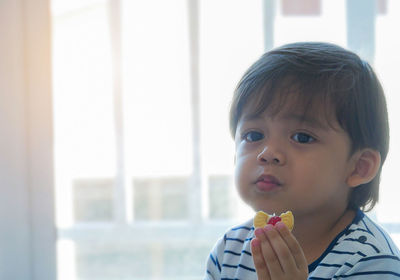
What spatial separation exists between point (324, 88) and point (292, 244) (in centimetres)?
26

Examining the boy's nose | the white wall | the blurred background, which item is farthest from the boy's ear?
the white wall

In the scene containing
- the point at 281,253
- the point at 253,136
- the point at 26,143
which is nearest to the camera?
the point at 281,253

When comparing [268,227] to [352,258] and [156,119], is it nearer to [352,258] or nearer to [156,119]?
[352,258]

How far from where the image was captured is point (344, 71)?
2.91 feet

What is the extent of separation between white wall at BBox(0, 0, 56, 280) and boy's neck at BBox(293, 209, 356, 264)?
0.71m

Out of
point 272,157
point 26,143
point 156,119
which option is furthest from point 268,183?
point 26,143

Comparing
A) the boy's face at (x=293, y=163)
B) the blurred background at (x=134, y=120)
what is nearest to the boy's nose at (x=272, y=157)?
the boy's face at (x=293, y=163)

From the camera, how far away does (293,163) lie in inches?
33.8

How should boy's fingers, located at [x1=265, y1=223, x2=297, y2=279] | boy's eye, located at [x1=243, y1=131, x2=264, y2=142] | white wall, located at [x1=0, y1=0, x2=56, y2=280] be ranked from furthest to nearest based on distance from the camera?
white wall, located at [x1=0, y1=0, x2=56, y2=280] → boy's eye, located at [x1=243, y1=131, x2=264, y2=142] → boy's fingers, located at [x1=265, y1=223, x2=297, y2=279]

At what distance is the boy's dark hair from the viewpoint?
0.87m

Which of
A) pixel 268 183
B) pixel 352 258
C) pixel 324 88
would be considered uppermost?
pixel 324 88

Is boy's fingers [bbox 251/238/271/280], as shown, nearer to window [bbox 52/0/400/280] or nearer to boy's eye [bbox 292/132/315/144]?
boy's eye [bbox 292/132/315/144]

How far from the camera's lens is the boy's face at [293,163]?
86 cm

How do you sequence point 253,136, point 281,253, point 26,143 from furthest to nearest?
point 26,143, point 253,136, point 281,253
